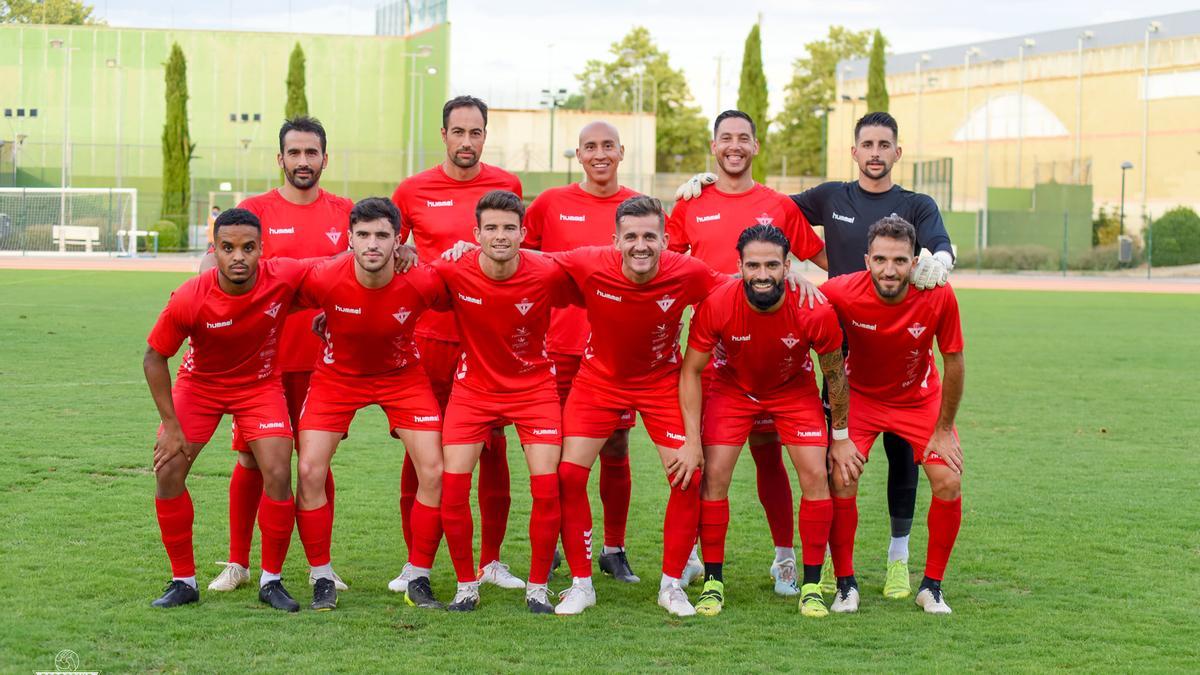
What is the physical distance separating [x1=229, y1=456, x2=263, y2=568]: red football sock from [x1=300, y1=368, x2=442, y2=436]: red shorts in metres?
0.47

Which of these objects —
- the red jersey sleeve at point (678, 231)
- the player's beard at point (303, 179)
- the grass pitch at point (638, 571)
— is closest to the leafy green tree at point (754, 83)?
the grass pitch at point (638, 571)

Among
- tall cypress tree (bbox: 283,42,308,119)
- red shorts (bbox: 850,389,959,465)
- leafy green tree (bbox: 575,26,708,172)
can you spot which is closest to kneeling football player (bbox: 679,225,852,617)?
red shorts (bbox: 850,389,959,465)

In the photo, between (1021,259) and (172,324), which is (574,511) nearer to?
(172,324)

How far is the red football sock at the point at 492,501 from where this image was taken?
672 cm

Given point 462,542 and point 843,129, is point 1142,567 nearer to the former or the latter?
point 462,542

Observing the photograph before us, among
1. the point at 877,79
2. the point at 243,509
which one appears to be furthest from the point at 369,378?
the point at 877,79

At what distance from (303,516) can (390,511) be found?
2020mm

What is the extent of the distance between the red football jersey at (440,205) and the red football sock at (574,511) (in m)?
1.49

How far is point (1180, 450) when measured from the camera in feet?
35.0

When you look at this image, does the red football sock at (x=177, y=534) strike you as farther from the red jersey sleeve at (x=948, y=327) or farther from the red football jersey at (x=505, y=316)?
the red jersey sleeve at (x=948, y=327)

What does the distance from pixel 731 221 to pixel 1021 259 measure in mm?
40469

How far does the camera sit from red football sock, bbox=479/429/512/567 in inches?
265

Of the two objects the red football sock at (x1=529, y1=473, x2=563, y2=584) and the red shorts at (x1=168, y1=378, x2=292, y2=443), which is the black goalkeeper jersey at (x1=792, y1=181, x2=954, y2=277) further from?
the red shorts at (x1=168, y1=378, x2=292, y2=443)

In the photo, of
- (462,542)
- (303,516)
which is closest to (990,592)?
(462,542)
